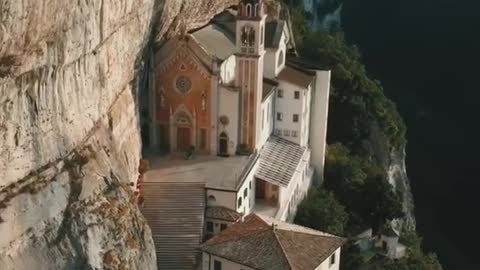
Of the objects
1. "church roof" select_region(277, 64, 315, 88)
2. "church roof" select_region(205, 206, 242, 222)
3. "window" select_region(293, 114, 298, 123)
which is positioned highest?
"church roof" select_region(277, 64, 315, 88)

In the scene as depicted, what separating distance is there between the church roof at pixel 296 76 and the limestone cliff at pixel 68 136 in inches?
587

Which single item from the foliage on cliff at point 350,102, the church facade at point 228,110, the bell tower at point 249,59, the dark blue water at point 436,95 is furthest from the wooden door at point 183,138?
the dark blue water at point 436,95

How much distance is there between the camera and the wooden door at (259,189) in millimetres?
47522

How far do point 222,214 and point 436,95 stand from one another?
6162 centimetres

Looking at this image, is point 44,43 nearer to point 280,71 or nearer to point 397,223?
point 280,71

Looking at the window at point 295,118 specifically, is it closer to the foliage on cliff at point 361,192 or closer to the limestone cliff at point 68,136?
the foliage on cliff at point 361,192

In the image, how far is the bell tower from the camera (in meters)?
46.9

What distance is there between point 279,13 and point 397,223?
600 inches

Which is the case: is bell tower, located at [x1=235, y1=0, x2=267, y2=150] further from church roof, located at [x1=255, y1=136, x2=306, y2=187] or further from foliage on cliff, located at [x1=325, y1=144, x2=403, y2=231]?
foliage on cliff, located at [x1=325, y1=144, x2=403, y2=231]

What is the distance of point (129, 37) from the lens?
37406 millimetres

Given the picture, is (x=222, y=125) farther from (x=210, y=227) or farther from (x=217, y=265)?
(x=217, y=265)

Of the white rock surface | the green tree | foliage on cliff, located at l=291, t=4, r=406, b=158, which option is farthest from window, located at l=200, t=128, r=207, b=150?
foliage on cliff, located at l=291, t=4, r=406, b=158

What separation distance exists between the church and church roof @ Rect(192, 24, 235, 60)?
0.25 ft

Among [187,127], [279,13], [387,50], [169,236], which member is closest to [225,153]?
[187,127]
